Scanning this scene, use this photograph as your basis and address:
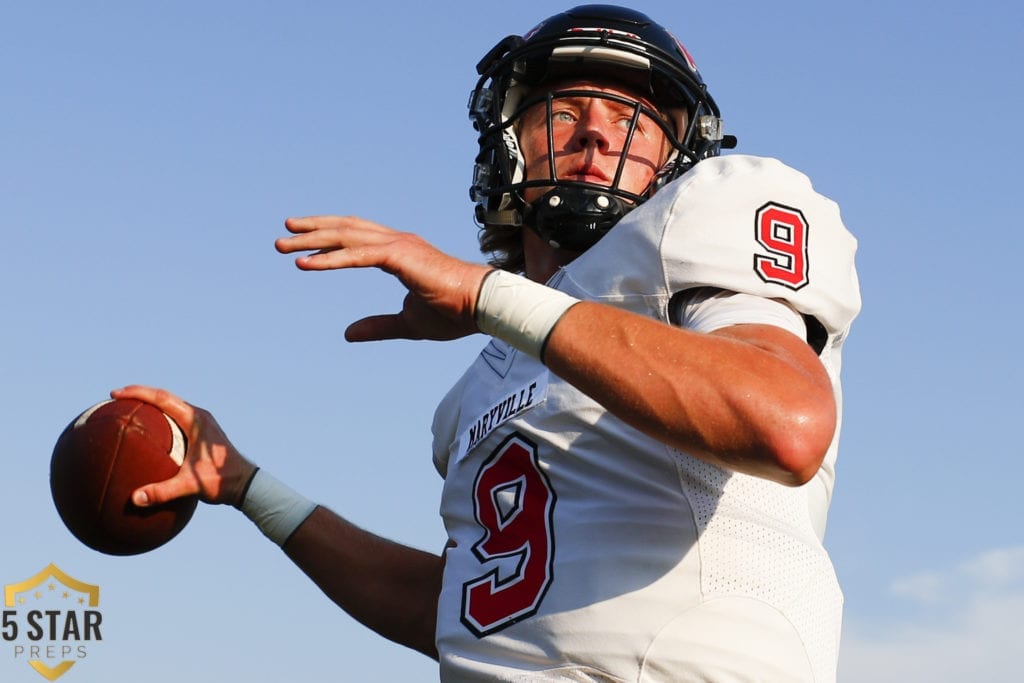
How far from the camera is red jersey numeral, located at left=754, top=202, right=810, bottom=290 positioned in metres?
2.99

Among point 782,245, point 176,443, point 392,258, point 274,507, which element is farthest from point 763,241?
point 274,507

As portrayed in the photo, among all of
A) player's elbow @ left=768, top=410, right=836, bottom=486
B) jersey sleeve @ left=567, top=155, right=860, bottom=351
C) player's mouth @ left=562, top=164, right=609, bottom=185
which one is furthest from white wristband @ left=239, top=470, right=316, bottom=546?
player's elbow @ left=768, top=410, right=836, bottom=486

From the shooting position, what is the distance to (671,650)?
2.89 m

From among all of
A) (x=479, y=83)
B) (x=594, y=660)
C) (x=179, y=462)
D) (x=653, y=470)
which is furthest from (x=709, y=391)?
(x=479, y=83)

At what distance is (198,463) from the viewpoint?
4168mm

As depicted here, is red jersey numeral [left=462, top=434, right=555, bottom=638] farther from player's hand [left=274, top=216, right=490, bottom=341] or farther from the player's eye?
the player's eye

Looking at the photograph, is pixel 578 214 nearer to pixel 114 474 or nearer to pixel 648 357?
pixel 648 357

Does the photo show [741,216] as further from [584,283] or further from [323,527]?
[323,527]

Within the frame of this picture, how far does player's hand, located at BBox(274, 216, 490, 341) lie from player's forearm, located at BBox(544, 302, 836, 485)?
0.27 metres

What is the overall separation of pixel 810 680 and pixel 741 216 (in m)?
1.04

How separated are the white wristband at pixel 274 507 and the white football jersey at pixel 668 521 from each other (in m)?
1.18

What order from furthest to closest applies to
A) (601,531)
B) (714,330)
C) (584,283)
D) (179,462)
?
(179,462), (584,283), (601,531), (714,330)

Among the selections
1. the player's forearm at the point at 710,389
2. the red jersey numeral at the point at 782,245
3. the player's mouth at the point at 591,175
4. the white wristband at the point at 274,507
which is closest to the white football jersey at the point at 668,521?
the red jersey numeral at the point at 782,245

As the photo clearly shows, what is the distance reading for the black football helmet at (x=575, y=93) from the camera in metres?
4.28
